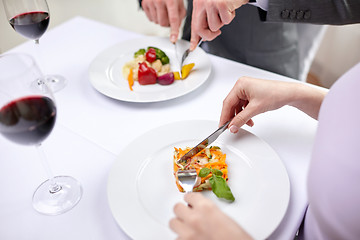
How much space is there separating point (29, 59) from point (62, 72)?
24.9 inches

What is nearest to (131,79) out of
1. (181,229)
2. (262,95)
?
(262,95)

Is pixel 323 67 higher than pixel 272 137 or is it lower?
lower

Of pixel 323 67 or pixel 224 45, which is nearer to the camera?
pixel 224 45

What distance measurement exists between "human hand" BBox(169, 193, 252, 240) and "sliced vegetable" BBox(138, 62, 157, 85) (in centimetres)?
66

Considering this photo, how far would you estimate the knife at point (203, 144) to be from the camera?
2.80 ft

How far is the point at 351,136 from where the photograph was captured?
0.58 metres

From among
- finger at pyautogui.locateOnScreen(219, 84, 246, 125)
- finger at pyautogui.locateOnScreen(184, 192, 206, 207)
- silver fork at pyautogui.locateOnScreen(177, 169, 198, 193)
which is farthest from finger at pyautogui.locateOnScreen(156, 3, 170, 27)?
finger at pyautogui.locateOnScreen(184, 192, 206, 207)

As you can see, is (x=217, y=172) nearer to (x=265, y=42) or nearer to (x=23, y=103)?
(x=23, y=103)

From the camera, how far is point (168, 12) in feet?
4.63

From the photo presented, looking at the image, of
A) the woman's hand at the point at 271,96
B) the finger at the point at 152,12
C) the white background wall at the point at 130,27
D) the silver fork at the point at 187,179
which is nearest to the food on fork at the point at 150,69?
the finger at the point at 152,12

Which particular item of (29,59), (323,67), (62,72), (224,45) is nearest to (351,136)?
(29,59)

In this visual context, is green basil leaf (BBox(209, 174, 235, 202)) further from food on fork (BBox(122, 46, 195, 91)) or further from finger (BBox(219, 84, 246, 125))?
food on fork (BBox(122, 46, 195, 91))

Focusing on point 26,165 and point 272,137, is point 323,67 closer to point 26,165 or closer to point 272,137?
point 272,137

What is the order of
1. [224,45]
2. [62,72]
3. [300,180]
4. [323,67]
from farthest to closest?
1. [323,67]
2. [224,45]
3. [62,72]
4. [300,180]
